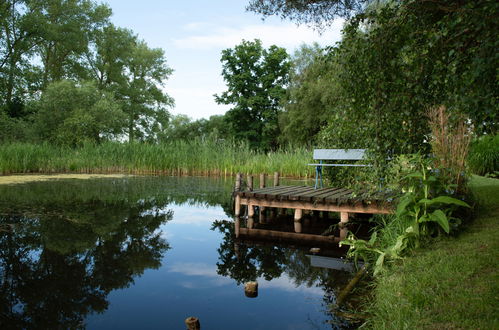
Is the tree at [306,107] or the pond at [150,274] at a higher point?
the tree at [306,107]

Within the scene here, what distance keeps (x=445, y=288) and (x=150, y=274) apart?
3.31 meters

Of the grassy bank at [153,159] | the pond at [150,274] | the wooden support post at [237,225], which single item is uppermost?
the grassy bank at [153,159]

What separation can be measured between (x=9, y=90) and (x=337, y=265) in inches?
1151

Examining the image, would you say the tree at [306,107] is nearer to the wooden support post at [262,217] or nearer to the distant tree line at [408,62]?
the wooden support post at [262,217]

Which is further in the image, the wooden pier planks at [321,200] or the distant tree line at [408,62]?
the wooden pier planks at [321,200]

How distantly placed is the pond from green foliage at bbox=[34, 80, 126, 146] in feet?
49.5

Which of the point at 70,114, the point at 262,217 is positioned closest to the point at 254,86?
the point at 70,114

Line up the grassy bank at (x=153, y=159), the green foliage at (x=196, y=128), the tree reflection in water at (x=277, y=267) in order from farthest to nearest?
the green foliage at (x=196, y=128)
the grassy bank at (x=153, y=159)
the tree reflection in water at (x=277, y=267)

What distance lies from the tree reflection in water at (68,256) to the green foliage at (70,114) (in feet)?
46.3

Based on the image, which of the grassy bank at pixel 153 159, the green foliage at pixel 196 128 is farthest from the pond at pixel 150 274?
the green foliage at pixel 196 128

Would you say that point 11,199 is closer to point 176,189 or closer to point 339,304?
point 176,189

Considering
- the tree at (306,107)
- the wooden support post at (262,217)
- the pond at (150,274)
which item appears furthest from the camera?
the tree at (306,107)

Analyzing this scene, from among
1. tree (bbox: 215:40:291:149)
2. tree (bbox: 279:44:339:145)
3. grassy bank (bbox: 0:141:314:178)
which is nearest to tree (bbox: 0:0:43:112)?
grassy bank (bbox: 0:141:314:178)

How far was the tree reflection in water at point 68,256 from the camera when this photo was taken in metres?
3.68
